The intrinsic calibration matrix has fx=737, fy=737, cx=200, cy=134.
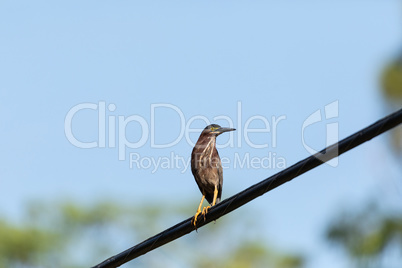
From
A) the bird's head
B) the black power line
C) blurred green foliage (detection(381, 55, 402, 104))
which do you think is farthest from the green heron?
blurred green foliage (detection(381, 55, 402, 104))

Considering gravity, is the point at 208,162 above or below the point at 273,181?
below

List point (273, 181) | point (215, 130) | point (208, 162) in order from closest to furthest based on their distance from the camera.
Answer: point (273, 181) → point (208, 162) → point (215, 130)

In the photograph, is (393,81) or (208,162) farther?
(393,81)

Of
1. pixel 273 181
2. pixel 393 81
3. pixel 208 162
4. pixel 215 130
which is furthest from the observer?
pixel 393 81

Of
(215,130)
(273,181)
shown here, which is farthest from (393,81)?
(273,181)

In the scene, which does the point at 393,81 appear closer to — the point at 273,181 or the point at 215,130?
the point at 215,130

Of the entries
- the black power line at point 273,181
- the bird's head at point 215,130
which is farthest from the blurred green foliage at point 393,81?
the black power line at point 273,181

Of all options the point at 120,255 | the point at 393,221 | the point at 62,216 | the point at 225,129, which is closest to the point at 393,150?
the point at 393,221

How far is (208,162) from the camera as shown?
366 inches

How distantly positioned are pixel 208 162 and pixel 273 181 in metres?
3.74

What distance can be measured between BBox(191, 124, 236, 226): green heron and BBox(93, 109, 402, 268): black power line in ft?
7.06

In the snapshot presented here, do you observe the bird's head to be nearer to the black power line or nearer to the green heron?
the green heron

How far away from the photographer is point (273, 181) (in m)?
5.59

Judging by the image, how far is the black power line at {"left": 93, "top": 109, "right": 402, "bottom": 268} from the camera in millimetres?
4850
